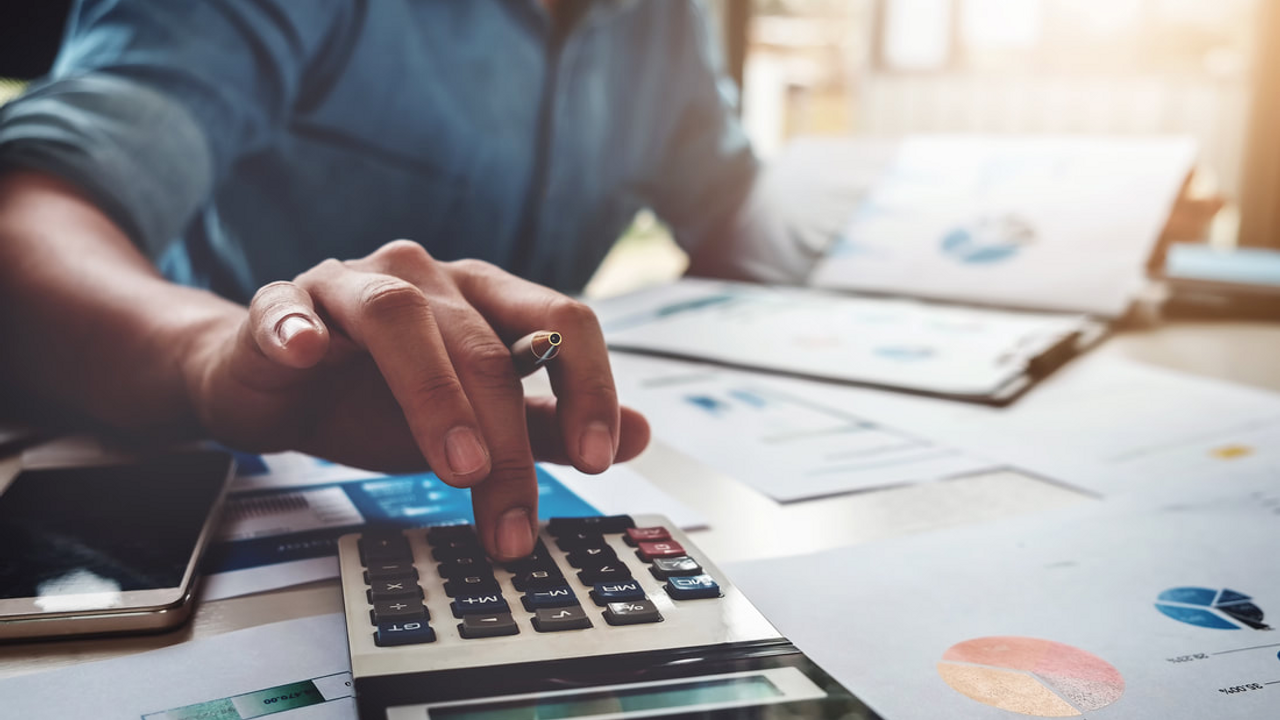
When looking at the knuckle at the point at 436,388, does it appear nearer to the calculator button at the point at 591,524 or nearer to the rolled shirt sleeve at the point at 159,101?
the calculator button at the point at 591,524

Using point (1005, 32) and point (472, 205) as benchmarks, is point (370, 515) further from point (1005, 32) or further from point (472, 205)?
point (1005, 32)

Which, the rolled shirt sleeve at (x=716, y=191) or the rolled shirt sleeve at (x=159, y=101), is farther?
the rolled shirt sleeve at (x=716, y=191)

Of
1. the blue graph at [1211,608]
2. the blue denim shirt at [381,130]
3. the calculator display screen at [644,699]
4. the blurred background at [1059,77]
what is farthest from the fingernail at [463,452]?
the blurred background at [1059,77]

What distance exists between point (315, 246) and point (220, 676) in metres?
0.69

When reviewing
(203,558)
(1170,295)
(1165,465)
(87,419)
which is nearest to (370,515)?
(203,558)

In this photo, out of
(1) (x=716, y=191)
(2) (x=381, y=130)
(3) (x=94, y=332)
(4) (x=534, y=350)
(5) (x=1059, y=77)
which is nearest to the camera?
(4) (x=534, y=350)

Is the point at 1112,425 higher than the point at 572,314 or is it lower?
lower

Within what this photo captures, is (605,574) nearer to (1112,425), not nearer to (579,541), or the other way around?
(579,541)

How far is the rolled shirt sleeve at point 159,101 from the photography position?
1.88ft

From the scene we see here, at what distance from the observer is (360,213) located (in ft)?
3.05

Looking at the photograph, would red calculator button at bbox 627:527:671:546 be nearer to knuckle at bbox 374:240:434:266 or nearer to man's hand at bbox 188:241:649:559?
man's hand at bbox 188:241:649:559

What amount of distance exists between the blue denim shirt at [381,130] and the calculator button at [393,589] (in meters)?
0.40

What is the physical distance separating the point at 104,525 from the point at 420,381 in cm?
13

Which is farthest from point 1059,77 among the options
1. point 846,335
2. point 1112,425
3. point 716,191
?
point 1112,425
